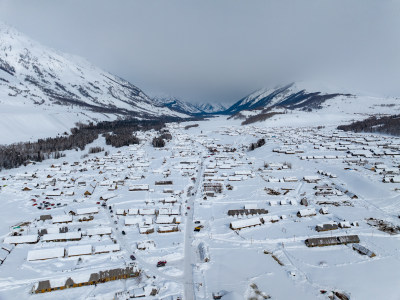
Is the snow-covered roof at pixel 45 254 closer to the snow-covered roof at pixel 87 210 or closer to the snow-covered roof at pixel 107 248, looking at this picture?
the snow-covered roof at pixel 107 248

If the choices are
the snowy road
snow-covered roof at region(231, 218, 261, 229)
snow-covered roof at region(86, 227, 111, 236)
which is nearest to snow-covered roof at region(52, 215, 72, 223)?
snow-covered roof at region(86, 227, 111, 236)

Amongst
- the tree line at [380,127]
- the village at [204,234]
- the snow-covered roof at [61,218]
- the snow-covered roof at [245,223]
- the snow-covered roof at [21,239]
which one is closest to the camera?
the village at [204,234]

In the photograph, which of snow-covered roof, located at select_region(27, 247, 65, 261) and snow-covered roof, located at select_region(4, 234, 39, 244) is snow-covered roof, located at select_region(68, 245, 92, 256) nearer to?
snow-covered roof, located at select_region(27, 247, 65, 261)

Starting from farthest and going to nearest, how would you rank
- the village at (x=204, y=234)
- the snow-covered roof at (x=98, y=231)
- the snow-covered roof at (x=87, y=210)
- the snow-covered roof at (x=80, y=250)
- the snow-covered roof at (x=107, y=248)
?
the snow-covered roof at (x=87, y=210), the snow-covered roof at (x=98, y=231), the snow-covered roof at (x=107, y=248), the snow-covered roof at (x=80, y=250), the village at (x=204, y=234)

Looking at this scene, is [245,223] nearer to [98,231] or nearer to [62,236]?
[98,231]

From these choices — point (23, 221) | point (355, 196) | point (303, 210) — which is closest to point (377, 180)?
point (355, 196)

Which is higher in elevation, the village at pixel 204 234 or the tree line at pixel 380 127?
the tree line at pixel 380 127

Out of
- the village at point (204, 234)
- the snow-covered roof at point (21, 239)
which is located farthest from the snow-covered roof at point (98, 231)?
the snow-covered roof at point (21, 239)

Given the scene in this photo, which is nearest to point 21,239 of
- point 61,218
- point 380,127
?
point 61,218

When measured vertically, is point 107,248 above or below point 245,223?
below
